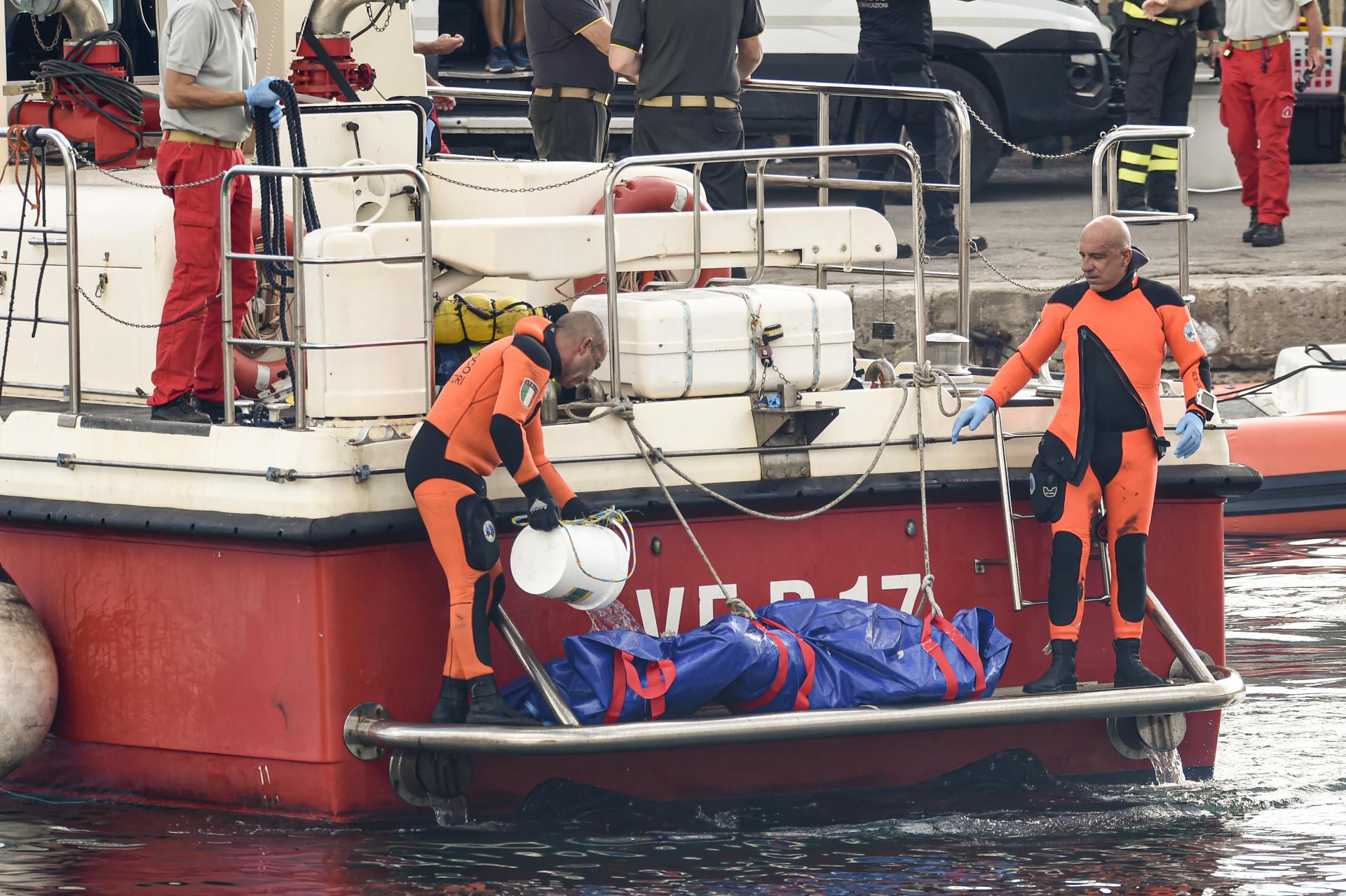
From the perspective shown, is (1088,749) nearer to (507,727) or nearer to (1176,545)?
(1176,545)

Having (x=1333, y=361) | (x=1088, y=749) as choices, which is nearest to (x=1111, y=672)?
(x=1088, y=749)

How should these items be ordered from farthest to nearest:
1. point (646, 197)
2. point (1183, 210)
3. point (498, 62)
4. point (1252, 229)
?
point (1252, 229)
point (498, 62)
point (646, 197)
point (1183, 210)

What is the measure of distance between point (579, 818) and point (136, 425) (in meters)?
1.59

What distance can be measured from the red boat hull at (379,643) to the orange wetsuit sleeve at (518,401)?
0.40 metres

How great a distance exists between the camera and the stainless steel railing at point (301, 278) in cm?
568

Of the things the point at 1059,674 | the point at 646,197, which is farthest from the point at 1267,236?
the point at 1059,674

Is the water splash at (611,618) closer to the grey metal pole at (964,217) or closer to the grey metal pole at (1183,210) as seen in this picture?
the grey metal pole at (964,217)

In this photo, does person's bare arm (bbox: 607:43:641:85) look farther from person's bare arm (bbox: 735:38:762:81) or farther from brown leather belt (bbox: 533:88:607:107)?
person's bare arm (bbox: 735:38:762:81)

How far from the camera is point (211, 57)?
6211 millimetres

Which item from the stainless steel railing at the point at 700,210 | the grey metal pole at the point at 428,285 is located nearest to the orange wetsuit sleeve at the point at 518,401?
the grey metal pole at the point at 428,285

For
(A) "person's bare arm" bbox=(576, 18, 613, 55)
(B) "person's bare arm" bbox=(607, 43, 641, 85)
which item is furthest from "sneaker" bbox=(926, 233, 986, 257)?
(A) "person's bare arm" bbox=(576, 18, 613, 55)

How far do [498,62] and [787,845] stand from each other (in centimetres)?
710

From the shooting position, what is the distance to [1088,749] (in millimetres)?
6520

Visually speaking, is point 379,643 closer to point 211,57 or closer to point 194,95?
point 194,95
